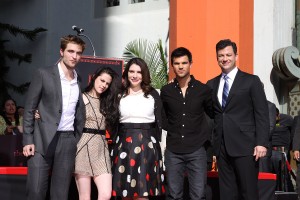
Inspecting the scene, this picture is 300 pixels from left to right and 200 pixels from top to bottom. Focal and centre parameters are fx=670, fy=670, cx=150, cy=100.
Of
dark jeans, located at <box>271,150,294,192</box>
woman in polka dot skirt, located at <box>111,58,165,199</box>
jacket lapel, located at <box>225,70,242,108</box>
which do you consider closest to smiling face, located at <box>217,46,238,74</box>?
jacket lapel, located at <box>225,70,242,108</box>

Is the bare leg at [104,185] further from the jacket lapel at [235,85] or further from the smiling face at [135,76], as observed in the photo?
the jacket lapel at [235,85]

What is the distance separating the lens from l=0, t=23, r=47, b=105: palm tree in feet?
54.0

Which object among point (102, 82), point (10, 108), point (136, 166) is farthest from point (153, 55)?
point (136, 166)

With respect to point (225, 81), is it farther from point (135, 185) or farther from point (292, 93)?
point (292, 93)

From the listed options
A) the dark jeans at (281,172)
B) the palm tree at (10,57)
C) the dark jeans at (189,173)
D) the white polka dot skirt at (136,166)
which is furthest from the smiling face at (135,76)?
the palm tree at (10,57)

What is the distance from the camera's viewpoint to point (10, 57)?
1714 cm

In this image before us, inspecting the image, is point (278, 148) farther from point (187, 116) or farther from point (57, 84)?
point (57, 84)

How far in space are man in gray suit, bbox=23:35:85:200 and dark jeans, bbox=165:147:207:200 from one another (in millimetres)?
934

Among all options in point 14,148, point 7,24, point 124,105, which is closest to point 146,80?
point 124,105

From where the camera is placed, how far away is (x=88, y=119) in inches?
256

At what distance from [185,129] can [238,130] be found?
1.65ft

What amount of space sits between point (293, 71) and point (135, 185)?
656 centimetres

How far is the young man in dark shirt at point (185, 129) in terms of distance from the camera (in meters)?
6.33

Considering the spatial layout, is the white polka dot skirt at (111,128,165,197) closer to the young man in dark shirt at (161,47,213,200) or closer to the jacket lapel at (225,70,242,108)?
the young man in dark shirt at (161,47,213,200)
